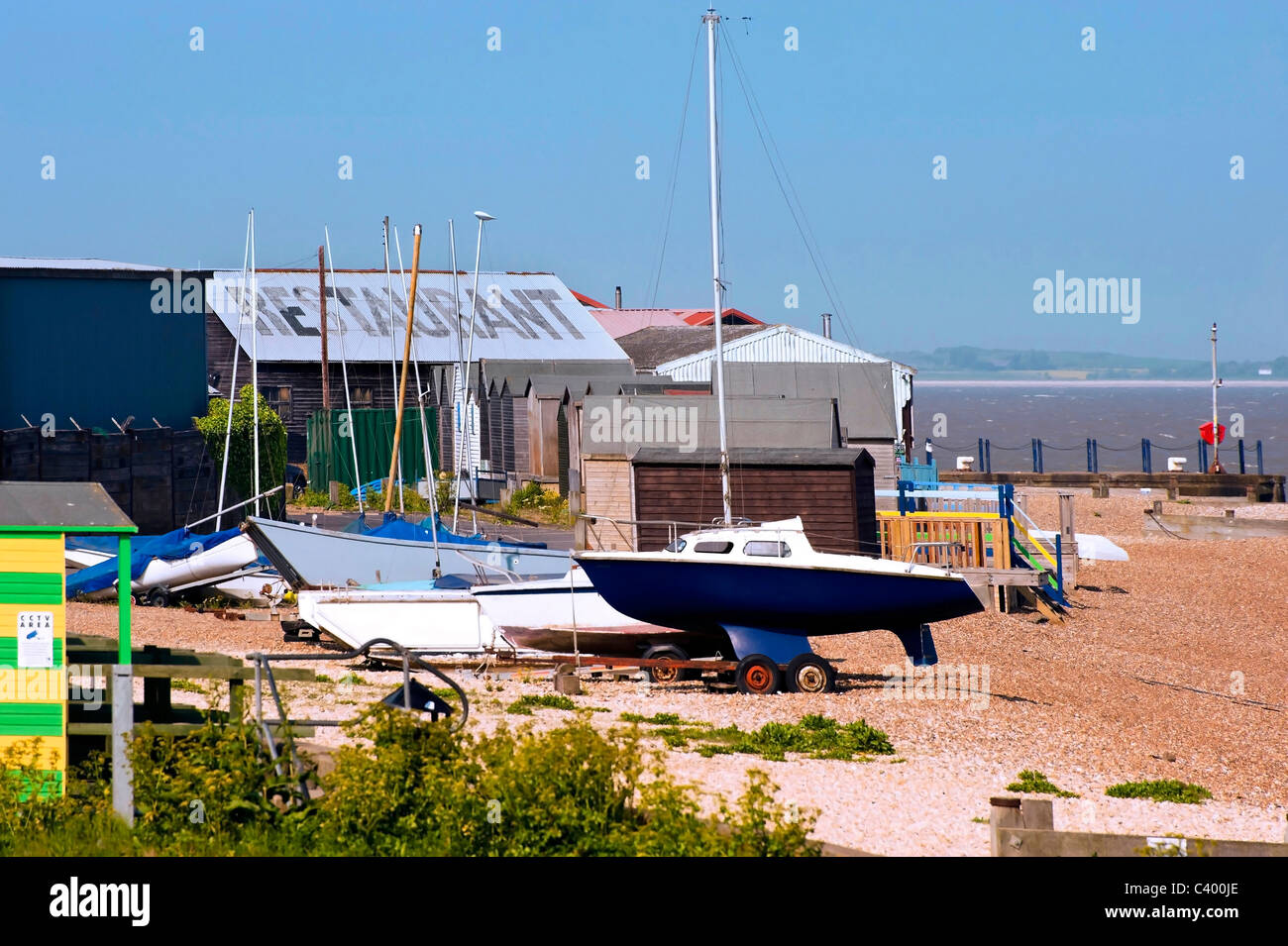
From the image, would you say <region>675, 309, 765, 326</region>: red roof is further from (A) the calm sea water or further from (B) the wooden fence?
(B) the wooden fence

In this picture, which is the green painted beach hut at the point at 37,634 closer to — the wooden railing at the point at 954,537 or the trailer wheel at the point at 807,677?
the trailer wheel at the point at 807,677

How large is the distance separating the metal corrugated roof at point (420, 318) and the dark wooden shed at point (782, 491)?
26788 mm

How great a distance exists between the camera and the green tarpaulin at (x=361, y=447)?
1756 inches

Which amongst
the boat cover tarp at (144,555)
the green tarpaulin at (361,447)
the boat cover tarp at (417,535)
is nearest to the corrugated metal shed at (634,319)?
the green tarpaulin at (361,447)

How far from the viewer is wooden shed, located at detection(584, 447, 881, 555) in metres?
24.7

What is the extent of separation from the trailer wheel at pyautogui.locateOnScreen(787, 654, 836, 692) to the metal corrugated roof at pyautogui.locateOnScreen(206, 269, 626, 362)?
116 ft

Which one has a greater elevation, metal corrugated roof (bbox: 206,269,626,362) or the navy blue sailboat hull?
metal corrugated roof (bbox: 206,269,626,362)

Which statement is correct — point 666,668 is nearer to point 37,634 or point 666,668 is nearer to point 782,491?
point 782,491

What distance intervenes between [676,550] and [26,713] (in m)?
9.56

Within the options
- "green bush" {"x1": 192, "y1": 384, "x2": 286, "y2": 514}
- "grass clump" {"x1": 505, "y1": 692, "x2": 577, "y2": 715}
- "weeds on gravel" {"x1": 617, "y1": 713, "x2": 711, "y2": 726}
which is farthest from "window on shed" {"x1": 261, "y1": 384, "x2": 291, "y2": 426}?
"weeds on gravel" {"x1": 617, "y1": 713, "x2": 711, "y2": 726}

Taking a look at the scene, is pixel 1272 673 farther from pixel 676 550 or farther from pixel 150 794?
pixel 150 794
